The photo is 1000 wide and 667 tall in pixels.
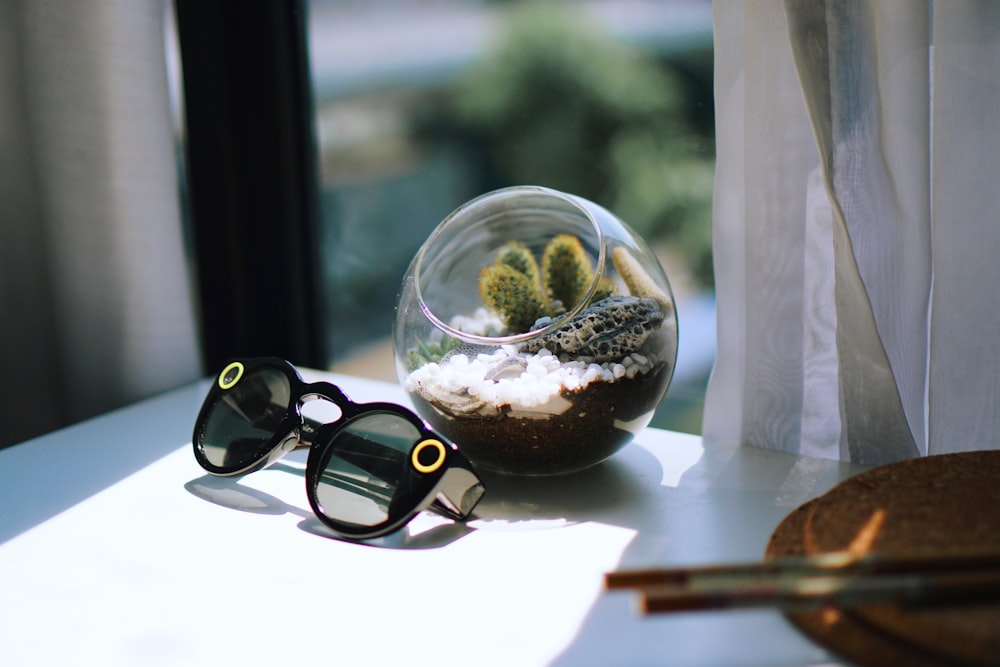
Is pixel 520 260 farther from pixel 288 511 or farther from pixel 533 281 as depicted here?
pixel 288 511

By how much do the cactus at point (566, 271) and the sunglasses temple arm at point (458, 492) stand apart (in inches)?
7.7

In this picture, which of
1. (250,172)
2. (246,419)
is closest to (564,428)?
(246,419)

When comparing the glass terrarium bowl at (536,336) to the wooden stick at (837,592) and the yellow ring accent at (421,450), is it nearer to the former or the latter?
the yellow ring accent at (421,450)

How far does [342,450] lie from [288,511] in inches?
3.1

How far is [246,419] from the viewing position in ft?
2.49

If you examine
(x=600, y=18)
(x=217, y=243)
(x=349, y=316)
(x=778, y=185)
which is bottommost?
(x=349, y=316)

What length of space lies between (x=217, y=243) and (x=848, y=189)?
0.79m

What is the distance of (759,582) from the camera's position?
0.41m

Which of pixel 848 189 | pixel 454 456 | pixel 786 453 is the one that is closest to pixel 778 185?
pixel 848 189

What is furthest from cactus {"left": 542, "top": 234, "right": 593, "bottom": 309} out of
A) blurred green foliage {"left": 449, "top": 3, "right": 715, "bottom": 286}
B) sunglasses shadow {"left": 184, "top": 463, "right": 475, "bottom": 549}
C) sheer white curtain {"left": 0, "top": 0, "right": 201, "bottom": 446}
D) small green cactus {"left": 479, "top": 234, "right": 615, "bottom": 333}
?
sheer white curtain {"left": 0, "top": 0, "right": 201, "bottom": 446}

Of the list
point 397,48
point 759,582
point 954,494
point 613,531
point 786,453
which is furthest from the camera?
point 397,48

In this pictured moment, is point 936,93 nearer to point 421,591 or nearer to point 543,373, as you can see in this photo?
point 543,373

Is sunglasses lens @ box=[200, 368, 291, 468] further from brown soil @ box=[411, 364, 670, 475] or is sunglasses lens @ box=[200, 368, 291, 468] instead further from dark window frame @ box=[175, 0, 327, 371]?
dark window frame @ box=[175, 0, 327, 371]

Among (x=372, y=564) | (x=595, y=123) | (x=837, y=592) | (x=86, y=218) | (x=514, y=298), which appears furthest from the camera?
(x=595, y=123)
